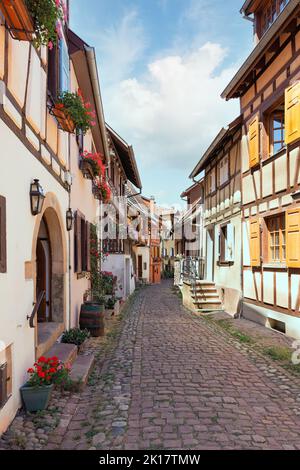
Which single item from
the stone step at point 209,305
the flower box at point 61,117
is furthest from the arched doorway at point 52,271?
the stone step at point 209,305

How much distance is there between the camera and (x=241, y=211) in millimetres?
10148

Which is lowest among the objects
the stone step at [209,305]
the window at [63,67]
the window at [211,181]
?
the stone step at [209,305]

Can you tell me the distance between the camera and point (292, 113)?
7.08 metres

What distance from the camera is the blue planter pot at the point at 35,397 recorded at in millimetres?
3781

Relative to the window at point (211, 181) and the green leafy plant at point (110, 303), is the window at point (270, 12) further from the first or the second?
the green leafy plant at point (110, 303)

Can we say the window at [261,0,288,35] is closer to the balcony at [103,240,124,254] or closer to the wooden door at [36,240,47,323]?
the wooden door at [36,240,47,323]

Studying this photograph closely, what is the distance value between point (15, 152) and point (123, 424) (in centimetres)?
279

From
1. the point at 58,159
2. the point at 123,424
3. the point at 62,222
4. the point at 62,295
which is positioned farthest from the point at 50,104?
the point at 123,424

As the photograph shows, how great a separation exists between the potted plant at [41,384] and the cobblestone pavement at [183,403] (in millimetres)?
290

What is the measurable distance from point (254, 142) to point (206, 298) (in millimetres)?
5648

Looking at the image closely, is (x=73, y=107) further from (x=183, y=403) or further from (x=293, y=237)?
(x=293, y=237)

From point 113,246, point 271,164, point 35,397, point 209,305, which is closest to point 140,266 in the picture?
point 113,246

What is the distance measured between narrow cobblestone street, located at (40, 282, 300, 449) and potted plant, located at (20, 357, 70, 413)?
37 cm
